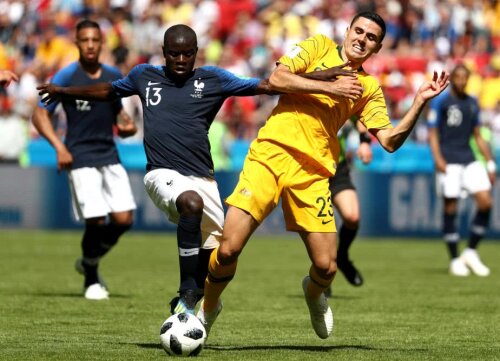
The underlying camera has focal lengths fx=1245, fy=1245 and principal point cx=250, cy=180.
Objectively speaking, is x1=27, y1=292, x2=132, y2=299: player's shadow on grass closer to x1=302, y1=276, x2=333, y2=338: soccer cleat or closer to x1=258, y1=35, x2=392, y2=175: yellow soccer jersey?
x1=302, y1=276, x2=333, y2=338: soccer cleat

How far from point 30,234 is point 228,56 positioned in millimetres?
5910

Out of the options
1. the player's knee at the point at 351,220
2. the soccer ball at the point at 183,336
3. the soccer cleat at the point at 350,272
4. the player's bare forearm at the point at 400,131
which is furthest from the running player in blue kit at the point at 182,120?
the soccer cleat at the point at 350,272

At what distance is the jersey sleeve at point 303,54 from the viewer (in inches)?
353

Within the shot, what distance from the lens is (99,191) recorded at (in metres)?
12.7

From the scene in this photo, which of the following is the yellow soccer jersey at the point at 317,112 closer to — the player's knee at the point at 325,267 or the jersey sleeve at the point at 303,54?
the jersey sleeve at the point at 303,54

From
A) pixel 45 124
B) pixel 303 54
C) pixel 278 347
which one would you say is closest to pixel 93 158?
pixel 45 124

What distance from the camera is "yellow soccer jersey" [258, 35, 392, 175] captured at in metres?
8.91

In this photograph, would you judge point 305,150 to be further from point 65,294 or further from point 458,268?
point 458,268

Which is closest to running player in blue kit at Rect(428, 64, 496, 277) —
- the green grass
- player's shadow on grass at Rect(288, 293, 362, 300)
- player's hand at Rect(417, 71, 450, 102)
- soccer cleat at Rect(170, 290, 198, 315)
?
the green grass

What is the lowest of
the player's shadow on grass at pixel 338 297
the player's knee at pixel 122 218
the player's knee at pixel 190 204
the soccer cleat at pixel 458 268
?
the soccer cleat at pixel 458 268

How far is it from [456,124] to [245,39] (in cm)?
1129

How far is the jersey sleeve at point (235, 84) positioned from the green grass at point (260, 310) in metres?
1.88

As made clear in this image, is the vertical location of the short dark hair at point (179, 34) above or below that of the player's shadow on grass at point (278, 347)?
above

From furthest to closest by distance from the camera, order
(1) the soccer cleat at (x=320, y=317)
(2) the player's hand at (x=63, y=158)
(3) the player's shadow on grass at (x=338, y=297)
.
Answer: (3) the player's shadow on grass at (x=338, y=297) < (2) the player's hand at (x=63, y=158) < (1) the soccer cleat at (x=320, y=317)
